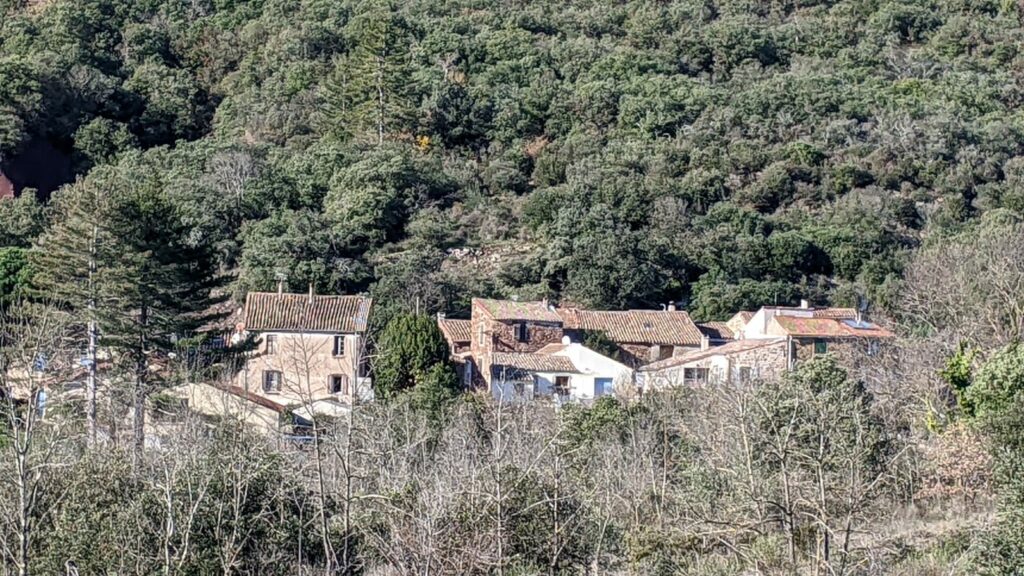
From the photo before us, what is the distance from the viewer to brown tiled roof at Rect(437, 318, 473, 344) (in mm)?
43438

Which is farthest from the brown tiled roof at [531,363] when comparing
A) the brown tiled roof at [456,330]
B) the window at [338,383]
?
the window at [338,383]

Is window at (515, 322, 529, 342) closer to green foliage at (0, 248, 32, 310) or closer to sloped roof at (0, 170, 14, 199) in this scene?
green foliage at (0, 248, 32, 310)

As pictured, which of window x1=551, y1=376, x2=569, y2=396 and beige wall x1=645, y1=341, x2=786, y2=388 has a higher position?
beige wall x1=645, y1=341, x2=786, y2=388

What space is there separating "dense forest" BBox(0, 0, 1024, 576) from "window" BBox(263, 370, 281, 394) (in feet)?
11.4

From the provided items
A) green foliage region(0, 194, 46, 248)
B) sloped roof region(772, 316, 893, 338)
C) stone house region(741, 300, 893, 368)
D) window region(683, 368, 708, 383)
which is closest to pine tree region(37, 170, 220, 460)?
window region(683, 368, 708, 383)

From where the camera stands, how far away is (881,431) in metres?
21.4

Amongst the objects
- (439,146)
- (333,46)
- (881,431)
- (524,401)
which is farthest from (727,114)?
(881,431)

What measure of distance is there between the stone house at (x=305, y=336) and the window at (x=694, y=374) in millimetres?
8123

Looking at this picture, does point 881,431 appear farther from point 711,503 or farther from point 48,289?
point 48,289

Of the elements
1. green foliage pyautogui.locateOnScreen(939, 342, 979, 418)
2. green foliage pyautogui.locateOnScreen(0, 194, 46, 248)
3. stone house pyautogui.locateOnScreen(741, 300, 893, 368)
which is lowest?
green foliage pyautogui.locateOnScreen(939, 342, 979, 418)

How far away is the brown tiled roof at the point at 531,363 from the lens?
131ft

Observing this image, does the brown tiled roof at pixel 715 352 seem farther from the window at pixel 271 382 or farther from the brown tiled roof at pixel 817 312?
the window at pixel 271 382

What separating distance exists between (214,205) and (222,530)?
3814 centimetres

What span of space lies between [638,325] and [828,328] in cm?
789
